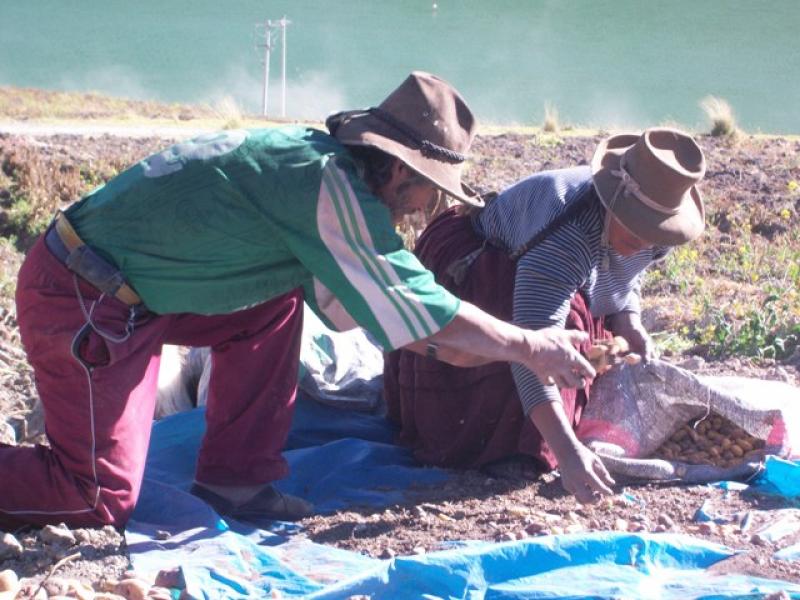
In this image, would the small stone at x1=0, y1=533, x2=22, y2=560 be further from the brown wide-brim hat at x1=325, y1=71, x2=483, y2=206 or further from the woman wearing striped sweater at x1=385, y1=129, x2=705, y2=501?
the woman wearing striped sweater at x1=385, y1=129, x2=705, y2=501

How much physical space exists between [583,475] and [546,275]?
66cm

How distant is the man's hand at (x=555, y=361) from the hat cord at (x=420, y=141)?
48cm

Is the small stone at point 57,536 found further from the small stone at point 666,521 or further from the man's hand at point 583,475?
the small stone at point 666,521

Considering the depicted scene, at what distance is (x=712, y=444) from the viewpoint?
161 inches

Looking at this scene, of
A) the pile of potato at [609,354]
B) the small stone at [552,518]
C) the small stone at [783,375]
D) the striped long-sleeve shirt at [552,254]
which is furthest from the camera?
the small stone at [783,375]

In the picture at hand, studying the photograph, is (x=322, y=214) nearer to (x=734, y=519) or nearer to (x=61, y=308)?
(x=61, y=308)

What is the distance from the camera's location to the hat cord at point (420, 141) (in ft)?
9.89

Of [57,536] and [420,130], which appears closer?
[420,130]

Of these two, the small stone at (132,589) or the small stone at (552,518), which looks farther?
the small stone at (552,518)

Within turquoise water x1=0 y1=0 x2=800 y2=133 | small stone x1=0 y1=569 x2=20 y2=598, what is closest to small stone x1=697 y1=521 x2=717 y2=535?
small stone x1=0 y1=569 x2=20 y2=598

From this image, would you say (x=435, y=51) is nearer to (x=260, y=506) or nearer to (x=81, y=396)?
(x=260, y=506)

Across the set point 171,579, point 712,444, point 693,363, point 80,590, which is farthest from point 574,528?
point 693,363

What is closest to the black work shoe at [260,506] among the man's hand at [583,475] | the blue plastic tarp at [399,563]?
the blue plastic tarp at [399,563]

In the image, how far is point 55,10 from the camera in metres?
48.6
